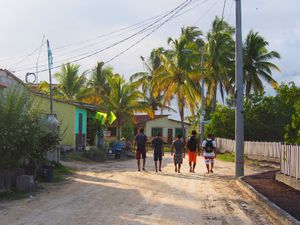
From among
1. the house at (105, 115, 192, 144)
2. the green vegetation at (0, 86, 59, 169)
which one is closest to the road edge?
the green vegetation at (0, 86, 59, 169)

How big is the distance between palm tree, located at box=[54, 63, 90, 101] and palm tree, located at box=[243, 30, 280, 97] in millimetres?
17121

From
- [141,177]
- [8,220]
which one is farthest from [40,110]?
[8,220]

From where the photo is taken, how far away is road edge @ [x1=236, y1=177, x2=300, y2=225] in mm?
9398

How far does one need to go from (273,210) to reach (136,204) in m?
3.04

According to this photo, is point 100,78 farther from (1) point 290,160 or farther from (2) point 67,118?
(1) point 290,160

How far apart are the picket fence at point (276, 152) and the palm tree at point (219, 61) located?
30.9ft

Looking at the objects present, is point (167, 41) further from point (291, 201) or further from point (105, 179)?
point (291, 201)

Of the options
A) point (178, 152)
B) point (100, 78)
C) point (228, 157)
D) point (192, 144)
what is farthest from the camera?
point (100, 78)

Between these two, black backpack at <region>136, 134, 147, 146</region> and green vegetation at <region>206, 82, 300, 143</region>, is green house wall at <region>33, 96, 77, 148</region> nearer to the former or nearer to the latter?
black backpack at <region>136, 134, 147, 146</region>

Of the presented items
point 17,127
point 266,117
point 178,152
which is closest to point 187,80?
point 266,117

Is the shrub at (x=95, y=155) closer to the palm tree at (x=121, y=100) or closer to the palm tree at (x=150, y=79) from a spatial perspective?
the palm tree at (x=121, y=100)

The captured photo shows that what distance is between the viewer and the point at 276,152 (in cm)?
2631

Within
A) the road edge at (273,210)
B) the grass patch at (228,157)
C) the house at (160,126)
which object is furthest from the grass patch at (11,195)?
the house at (160,126)

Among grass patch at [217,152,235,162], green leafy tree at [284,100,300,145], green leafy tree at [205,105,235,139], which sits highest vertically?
green leafy tree at [205,105,235,139]
